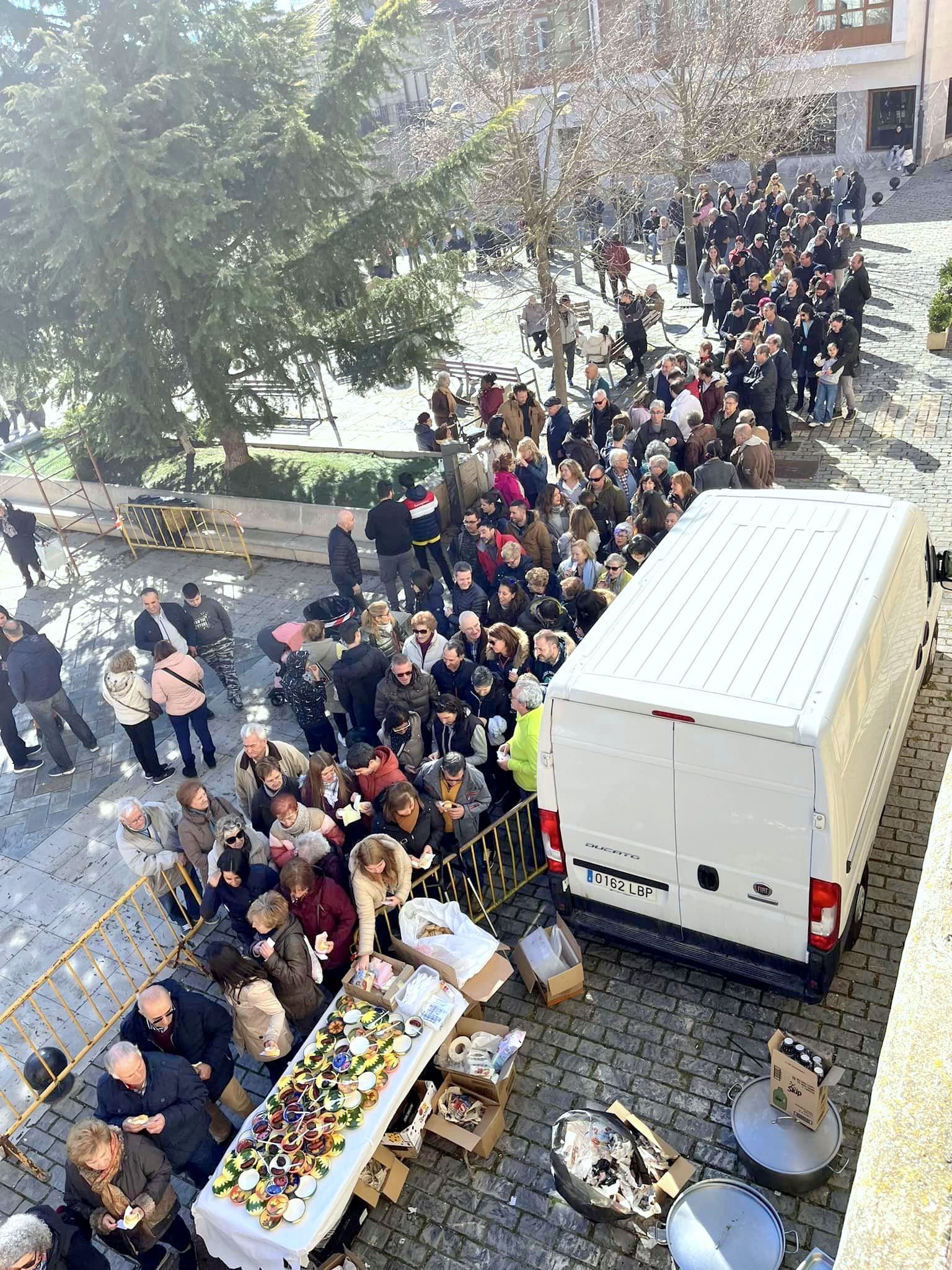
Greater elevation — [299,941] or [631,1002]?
[299,941]

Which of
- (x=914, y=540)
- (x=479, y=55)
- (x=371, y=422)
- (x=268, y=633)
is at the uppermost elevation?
(x=479, y=55)

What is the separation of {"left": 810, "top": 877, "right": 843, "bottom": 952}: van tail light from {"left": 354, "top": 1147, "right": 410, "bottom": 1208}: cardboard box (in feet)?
8.82

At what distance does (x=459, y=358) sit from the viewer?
19484 mm

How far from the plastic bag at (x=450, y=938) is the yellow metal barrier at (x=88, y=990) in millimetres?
1973

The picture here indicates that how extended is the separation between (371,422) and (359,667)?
12.2 m

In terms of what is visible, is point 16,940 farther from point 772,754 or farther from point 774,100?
point 774,100

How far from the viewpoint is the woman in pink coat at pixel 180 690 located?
8.70 meters

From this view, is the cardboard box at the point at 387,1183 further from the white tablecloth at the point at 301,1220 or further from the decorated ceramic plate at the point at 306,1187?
the decorated ceramic plate at the point at 306,1187

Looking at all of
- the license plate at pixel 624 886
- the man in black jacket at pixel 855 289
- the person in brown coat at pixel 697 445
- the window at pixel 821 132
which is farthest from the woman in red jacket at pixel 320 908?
the window at pixel 821 132

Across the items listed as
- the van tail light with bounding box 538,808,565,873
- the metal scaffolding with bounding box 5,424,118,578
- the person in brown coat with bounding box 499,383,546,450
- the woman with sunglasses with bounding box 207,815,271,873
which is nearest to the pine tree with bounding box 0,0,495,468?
the metal scaffolding with bounding box 5,424,118,578

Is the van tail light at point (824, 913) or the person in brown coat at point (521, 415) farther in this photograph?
the person in brown coat at point (521, 415)

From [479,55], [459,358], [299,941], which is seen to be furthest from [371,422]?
[299,941]

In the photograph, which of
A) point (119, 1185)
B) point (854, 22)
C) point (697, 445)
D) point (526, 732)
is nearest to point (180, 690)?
point (526, 732)

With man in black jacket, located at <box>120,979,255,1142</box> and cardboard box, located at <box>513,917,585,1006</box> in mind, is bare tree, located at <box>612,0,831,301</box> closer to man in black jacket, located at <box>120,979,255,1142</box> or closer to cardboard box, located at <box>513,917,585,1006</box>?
cardboard box, located at <box>513,917,585,1006</box>
